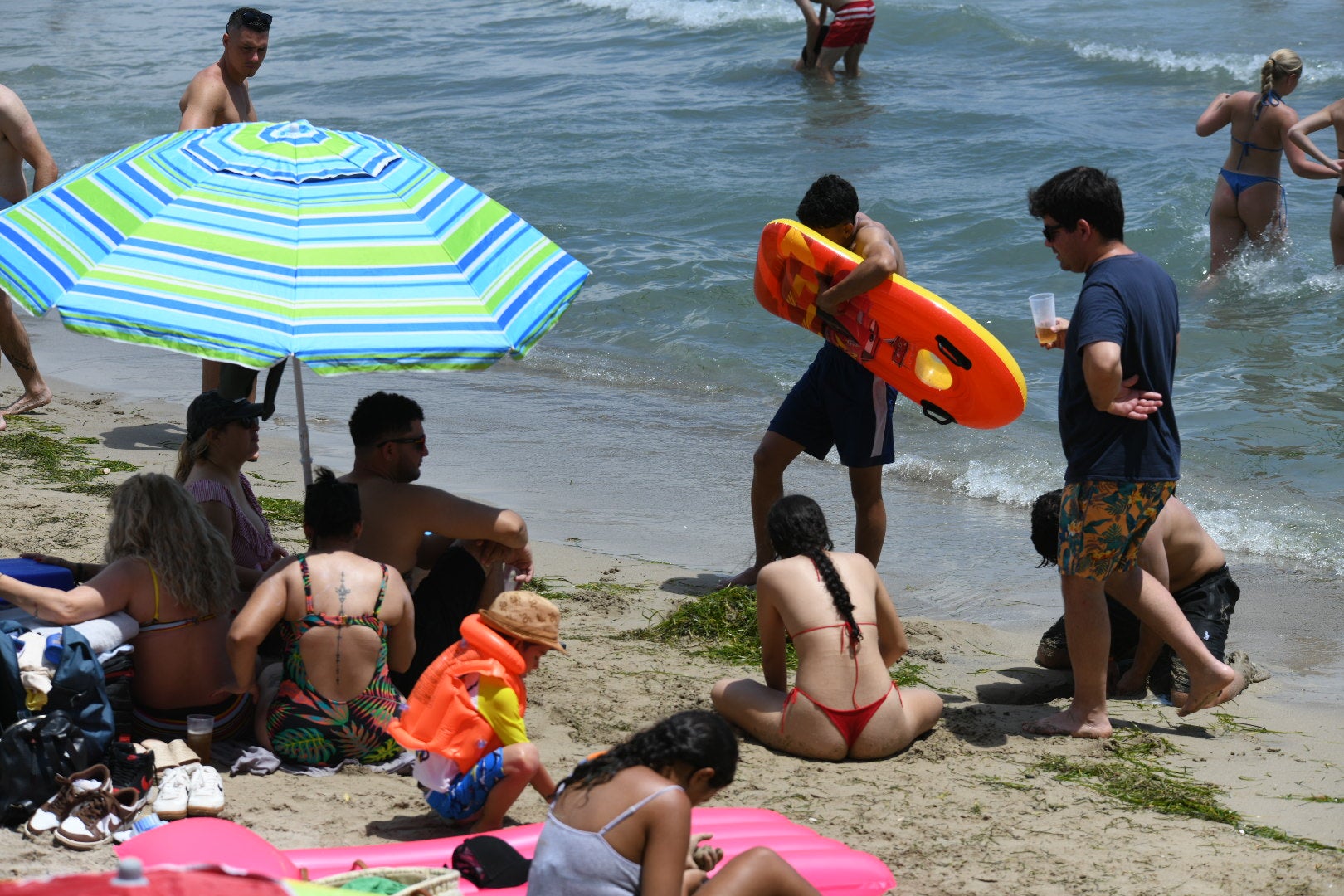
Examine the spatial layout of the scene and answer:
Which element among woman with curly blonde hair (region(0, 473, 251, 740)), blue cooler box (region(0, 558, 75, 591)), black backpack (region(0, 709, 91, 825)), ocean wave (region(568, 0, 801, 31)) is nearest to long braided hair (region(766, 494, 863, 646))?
woman with curly blonde hair (region(0, 473, 251, 740))

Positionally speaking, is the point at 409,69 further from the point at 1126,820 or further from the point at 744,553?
the point at 1126,820

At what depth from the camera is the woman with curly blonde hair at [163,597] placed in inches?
153

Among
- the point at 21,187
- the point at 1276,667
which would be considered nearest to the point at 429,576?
the point at 1276,667

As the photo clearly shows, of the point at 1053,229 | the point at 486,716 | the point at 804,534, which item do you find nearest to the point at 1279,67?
the point at 1053,229

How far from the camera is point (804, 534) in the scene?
4.36 meters

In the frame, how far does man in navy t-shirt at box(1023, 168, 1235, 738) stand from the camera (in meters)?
4.21

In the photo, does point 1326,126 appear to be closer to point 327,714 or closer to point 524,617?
point 524,617

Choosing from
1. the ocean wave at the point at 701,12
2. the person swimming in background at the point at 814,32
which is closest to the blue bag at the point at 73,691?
the person swimming in background at the point at 814,32

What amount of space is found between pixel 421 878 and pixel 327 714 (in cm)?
101

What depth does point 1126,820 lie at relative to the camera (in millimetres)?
3965

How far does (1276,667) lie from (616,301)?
7.35 m

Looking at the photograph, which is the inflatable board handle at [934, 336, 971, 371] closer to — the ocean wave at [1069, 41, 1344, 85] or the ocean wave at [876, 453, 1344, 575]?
the ocean wave at [876, 453, 1344, 575]

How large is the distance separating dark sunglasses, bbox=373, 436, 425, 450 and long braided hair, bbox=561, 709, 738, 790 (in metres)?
1.70

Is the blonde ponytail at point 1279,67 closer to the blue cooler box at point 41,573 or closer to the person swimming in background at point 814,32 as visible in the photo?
the person swimming in background at point 814,32
